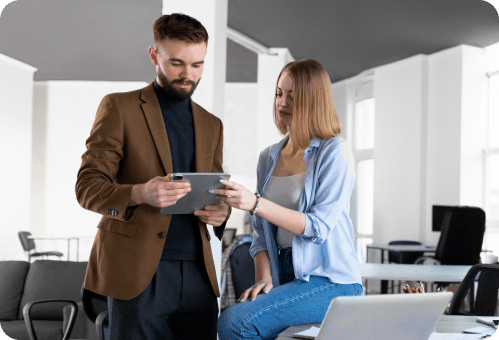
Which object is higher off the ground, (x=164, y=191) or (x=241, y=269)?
(x=164, y=191)

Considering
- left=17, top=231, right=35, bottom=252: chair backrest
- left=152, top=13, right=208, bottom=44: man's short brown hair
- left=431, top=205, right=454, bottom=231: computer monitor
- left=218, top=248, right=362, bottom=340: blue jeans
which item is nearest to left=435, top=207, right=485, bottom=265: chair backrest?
left=431, top=205, right=454, bottom=231: computer monitor

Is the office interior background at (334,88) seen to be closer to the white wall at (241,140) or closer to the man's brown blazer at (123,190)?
the white wall at (241,140)

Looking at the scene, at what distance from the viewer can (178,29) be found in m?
1.63

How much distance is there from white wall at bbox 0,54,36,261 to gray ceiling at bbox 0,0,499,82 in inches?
27.6

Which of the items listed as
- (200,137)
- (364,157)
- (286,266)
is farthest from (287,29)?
(286,266)

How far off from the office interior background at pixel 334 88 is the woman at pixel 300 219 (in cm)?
519

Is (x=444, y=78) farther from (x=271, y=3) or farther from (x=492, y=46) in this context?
(x=271, y=3)

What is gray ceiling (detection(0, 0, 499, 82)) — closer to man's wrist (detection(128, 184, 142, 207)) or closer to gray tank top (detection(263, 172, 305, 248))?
gray tank top (detection(263, 172, 305, 248))

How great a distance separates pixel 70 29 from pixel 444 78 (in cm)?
647

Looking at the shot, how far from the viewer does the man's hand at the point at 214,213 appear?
1.57 metres

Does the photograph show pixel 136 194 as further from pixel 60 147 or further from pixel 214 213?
pixel 60 147

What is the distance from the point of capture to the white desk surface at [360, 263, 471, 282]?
3.20m

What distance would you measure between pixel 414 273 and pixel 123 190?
8.22ft

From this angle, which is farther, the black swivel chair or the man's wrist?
the black swivel chair
